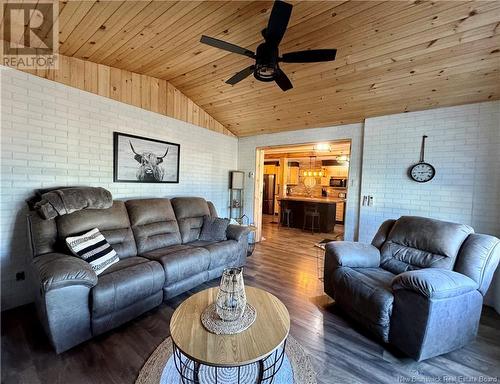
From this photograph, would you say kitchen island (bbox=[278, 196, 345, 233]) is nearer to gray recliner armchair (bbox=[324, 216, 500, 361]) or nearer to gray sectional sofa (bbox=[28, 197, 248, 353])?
gray sectional sofa (bbox=[28, 197, 248, 353])

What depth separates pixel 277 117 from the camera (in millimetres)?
4191

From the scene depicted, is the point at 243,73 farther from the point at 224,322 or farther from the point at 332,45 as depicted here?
the point at 224,322

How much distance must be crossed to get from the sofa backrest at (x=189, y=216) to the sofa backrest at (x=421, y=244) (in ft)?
8.15

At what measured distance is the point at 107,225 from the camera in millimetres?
2584

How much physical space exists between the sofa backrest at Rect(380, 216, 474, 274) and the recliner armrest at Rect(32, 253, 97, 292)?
9.45ft

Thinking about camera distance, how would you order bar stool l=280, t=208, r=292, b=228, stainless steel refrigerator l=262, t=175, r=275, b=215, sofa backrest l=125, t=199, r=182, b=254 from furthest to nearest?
stainless steel refrigerator l=262, t=175, r=275, b=215 < bar stool l=280, t=208, r=292, b=228 < sofa backrest l=125, t=199, r=182, b=254

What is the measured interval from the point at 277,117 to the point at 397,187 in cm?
228

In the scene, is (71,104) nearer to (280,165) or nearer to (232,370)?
(232,370)

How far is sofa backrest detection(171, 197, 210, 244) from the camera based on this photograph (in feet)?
10.9

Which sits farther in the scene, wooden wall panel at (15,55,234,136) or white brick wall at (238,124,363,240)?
white brick wall at (238,124,363,240)

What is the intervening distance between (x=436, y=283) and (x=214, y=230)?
2.59 metres

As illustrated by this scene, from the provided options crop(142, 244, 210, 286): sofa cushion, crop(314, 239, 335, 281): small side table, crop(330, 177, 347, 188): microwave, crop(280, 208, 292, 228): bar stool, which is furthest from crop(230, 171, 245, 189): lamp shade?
crop(330, 177, 347, 188): microwave

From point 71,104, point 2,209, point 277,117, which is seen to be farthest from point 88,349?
point 277,117

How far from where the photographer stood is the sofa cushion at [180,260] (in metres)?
2.40
